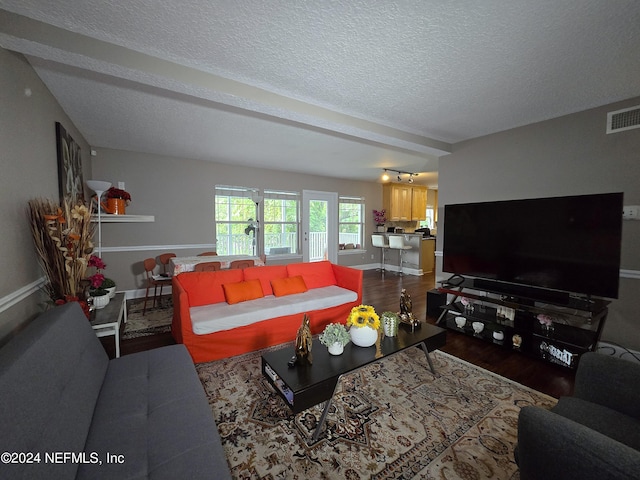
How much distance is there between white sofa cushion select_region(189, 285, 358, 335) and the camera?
8.10ft

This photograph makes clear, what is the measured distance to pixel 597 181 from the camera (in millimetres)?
2736

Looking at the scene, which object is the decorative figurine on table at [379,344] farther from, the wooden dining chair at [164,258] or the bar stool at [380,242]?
the bar stool at [380,242]

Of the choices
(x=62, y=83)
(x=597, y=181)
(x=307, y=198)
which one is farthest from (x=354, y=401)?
(x=307, y=198)

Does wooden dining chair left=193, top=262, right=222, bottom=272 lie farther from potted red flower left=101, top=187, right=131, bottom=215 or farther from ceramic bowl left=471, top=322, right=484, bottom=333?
ceramic bowl left=471, top=322, right=484, bottom=333

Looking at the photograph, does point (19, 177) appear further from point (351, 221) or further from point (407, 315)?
point (351, 221)

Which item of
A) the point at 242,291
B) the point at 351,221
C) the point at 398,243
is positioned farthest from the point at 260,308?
the point at 351,221

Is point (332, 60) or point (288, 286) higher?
point (332, 60)

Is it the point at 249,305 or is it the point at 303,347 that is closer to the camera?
the point at 303,347

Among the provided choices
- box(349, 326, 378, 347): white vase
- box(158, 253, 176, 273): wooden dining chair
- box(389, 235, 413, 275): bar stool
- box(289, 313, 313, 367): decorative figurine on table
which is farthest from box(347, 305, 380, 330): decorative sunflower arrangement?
box(389, 235, 413, 275): bar stool

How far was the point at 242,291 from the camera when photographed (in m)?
2.96

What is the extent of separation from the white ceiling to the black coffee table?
6.87 ft

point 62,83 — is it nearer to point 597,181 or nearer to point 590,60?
point 590,60

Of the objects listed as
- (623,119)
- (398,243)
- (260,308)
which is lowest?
(260,308)

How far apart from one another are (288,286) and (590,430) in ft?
8.95
